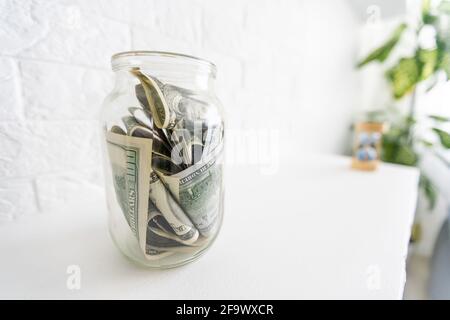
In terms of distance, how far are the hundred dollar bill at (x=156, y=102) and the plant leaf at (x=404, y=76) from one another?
46.8 inches

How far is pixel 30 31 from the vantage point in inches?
10.1

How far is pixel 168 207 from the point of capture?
191 mm

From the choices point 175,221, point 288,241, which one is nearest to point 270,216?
point 288,241

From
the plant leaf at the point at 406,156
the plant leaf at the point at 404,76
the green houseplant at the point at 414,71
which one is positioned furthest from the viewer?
A: the plant leaf at the point at 406,156

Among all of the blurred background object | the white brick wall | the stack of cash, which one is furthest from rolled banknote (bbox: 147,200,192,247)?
the blurred background object

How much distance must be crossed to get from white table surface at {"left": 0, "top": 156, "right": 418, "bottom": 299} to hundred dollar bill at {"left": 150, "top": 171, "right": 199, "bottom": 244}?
0.05m

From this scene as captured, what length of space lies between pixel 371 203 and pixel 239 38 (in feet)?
1.53

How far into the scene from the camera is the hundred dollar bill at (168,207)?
0.62 feet

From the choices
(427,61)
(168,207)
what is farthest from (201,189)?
(427,61)

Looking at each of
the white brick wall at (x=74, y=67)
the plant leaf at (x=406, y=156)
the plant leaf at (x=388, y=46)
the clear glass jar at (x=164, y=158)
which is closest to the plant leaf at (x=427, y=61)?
the plant leaf at (x=388, y=46)

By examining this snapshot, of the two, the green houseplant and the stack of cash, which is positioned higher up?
the green houseplant

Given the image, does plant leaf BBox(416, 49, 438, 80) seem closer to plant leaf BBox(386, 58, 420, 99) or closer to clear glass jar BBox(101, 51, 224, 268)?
plant leaf BBox(386, 58, 420, 99)

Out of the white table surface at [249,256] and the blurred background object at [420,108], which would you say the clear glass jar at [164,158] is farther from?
the blurred background object at [420,108]

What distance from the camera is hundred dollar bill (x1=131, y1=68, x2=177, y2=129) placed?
0.17 metres
